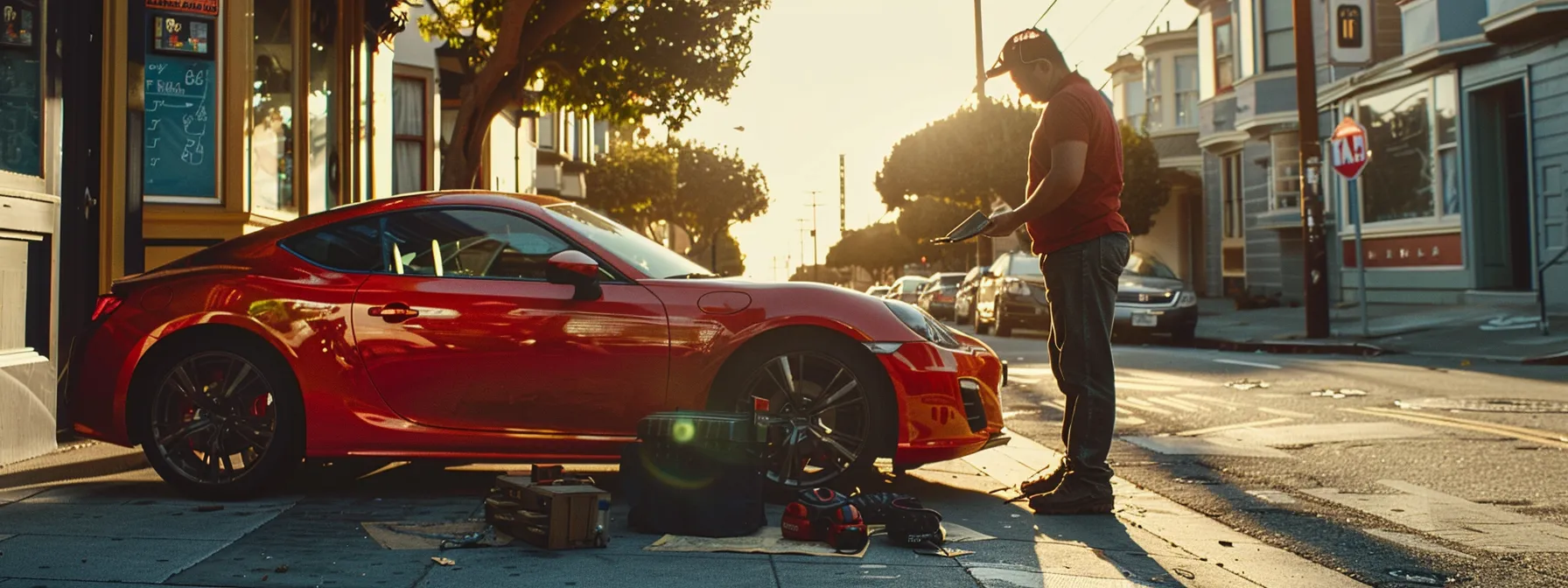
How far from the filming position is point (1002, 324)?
20.5 meters

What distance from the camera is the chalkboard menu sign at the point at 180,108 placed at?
9211mm

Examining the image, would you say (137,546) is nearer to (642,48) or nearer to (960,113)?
(642,48)

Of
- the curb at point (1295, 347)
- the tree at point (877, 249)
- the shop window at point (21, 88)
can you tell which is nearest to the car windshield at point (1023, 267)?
the curb at point (1295, 347)

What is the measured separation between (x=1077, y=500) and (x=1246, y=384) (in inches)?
255

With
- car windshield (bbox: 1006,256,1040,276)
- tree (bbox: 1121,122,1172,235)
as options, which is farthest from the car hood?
tree (bbox: 1121,122,1172,235)

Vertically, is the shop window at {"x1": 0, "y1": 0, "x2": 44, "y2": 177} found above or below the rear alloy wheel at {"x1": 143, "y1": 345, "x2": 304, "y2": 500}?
above

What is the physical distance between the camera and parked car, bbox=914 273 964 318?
3156 centimetres

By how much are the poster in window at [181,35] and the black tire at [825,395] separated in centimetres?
570

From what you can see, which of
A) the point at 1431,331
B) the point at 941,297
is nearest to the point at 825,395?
the point at 1431,331

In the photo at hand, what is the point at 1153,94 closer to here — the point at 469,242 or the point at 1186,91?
the point at 1186,91

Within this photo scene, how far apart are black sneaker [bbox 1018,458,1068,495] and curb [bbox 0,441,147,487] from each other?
4.05m

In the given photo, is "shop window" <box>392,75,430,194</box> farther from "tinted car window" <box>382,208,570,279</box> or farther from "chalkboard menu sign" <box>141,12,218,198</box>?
"tinted car window" <box>382,208,570,279</box>

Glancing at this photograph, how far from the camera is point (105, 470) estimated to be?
630cm

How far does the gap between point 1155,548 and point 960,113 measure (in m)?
42.8
